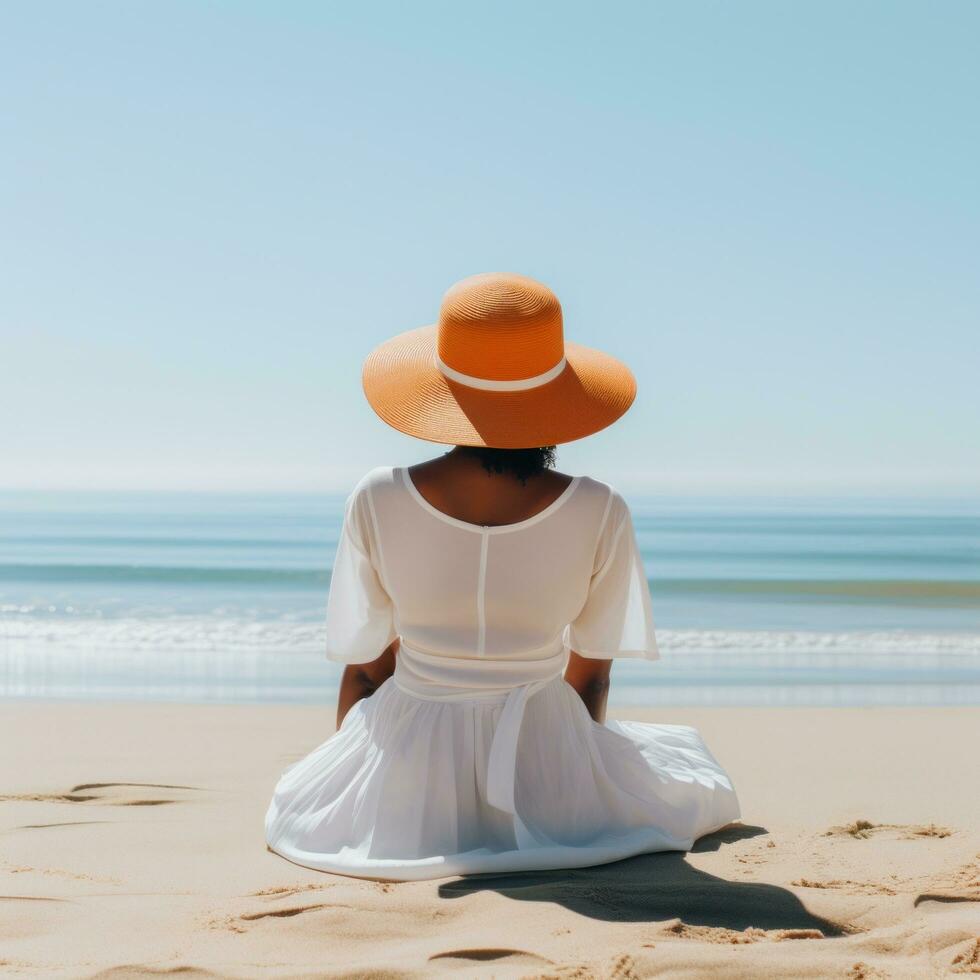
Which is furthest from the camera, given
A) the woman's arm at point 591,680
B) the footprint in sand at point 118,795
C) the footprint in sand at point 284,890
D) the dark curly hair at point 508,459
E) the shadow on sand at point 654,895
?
the footprint in sand at point 118,795

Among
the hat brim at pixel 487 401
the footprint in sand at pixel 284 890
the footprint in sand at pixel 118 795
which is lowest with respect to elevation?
the footprint in sand at pixel 118 795

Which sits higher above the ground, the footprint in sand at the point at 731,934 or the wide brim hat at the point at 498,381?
the wide brim hat at the point at 498,381

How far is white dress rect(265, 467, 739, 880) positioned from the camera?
2.55 meters

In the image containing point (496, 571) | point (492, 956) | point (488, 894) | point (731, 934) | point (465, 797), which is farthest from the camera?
point (465, 797)

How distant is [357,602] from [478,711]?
409mm

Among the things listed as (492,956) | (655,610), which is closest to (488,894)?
(492,956)

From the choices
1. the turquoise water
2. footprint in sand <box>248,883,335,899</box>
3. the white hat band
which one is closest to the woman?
the white hat band

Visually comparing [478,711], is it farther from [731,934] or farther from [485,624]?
[731,934]

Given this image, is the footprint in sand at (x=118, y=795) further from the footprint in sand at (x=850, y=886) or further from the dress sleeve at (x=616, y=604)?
the footprint in sand at (x=850, y=886)

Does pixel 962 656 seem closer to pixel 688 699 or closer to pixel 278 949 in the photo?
pixel 688 699

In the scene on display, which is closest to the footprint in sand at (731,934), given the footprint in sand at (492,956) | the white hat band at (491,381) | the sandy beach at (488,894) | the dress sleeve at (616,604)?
the sandy beach at (488,894)

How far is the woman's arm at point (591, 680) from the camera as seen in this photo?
2877mm

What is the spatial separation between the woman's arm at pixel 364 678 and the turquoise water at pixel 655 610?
3370mm

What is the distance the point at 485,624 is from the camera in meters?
2.60
